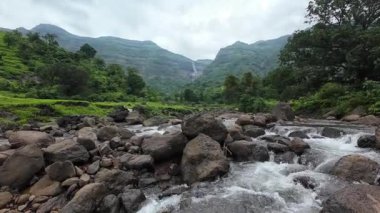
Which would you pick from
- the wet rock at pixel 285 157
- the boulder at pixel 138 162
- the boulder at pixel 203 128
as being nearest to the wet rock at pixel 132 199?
the boulder at pixel 138 162

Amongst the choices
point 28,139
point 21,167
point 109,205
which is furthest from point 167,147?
point 28,139

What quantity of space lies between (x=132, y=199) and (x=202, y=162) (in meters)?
3.53

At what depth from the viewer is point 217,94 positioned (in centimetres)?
11625

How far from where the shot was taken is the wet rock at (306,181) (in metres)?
12.8

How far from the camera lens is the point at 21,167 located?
13.9 meters

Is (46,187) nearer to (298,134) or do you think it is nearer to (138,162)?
(138,162)

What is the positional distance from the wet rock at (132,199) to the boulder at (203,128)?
4.88 m

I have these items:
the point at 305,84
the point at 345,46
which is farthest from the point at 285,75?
the point at 345,46

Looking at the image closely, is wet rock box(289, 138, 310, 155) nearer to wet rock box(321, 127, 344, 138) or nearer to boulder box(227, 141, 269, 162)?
boulder box(227, 141, 269, 162)

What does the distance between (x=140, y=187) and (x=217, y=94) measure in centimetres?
10338

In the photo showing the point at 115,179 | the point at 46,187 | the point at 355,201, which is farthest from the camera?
the point at 115,179

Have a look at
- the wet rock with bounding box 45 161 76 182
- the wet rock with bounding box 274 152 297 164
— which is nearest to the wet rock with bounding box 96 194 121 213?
the wet rock with bounding box 45 161 76 182

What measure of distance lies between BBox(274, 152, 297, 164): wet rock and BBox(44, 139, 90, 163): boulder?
906 cm

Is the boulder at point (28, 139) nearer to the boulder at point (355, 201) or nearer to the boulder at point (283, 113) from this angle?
the boulder at point (355, 201)
